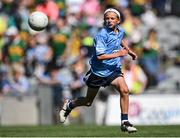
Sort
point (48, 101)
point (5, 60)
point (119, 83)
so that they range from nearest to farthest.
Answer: point (119, 83) < point (48, 101) < point (5, 60)

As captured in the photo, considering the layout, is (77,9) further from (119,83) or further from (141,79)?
(119,83)

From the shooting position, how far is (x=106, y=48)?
427 inches

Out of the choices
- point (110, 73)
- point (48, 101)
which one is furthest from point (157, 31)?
point (110, 73)

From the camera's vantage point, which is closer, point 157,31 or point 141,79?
point 141,79

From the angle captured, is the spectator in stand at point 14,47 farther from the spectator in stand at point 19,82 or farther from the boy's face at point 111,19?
the boy's face at point 111,19

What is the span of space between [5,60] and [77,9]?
276 cm

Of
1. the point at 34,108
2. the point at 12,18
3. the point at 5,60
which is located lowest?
the point at 34,108

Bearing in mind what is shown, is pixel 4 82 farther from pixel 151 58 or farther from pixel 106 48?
pixel 106 48

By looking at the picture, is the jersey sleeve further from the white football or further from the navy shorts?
the white football

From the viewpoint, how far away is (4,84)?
19.0 metres

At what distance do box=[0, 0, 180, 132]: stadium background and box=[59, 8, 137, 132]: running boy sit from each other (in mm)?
6802

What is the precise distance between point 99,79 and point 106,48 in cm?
56

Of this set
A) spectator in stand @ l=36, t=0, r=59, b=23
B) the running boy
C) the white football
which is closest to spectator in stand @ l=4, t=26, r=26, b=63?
spectator in stand @ l=36, t=0, r=59, b=23

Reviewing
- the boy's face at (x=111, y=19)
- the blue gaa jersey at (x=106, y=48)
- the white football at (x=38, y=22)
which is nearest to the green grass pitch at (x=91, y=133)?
the blue gaa jersey at (x=106, y=48)
